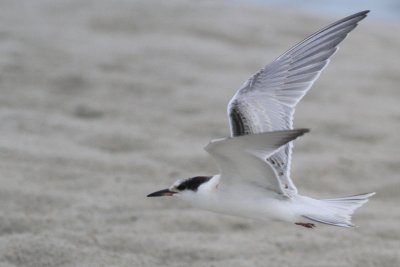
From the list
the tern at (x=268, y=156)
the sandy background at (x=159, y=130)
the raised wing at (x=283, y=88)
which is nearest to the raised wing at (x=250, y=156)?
the tern at (x=268, y=156)

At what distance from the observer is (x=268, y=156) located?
129 inches

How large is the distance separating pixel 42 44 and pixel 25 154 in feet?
5.71

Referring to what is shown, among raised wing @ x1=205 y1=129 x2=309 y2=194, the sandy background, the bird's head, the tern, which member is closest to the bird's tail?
the tern

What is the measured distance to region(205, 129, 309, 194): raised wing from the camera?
3.07m

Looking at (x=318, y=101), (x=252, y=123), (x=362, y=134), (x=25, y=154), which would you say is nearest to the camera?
(x=252, y=123)

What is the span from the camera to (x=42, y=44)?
655 centimetres

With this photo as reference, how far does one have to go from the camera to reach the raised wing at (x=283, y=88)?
3740 millimetres

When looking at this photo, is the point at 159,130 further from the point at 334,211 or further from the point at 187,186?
the point at 334,211

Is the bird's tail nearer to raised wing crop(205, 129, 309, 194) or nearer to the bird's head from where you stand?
raised wing crop(205, 129, 309, 194)

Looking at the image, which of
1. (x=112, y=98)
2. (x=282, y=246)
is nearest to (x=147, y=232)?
(x=282, y=246)

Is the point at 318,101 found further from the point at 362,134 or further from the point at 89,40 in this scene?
the point at 89,40

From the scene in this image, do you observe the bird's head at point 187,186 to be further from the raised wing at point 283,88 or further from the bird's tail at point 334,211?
the bird's tail at point 334,211

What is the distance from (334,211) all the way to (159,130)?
7.51ft

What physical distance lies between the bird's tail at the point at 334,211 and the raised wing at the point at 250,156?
0.16 meters
